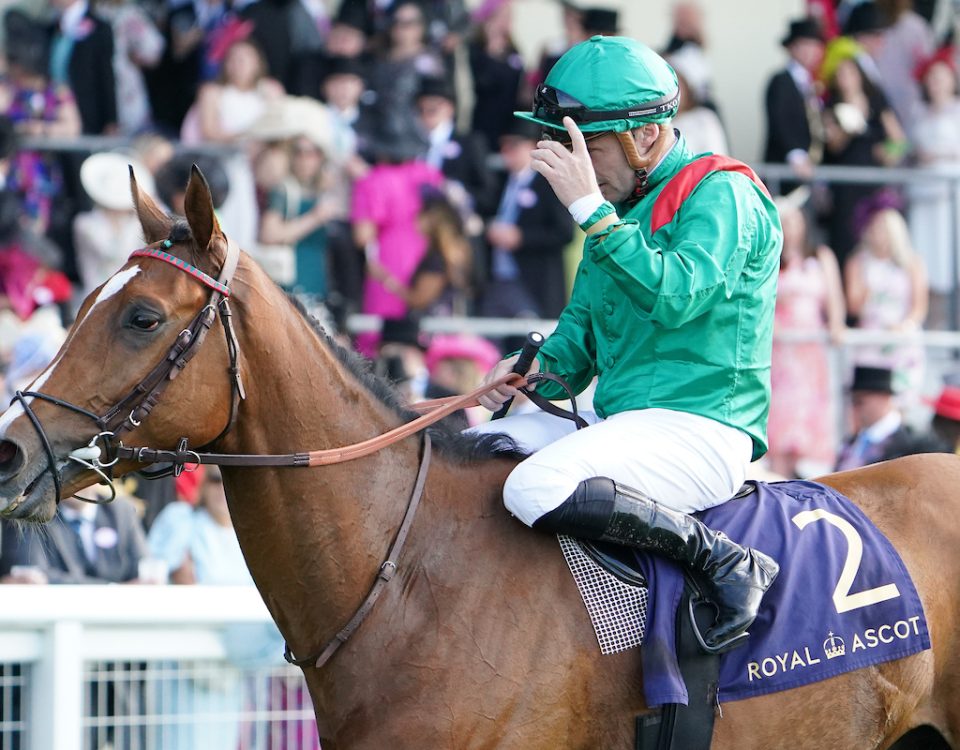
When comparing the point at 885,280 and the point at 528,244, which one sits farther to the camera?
the point at 885,280

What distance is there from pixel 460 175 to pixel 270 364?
246 inches

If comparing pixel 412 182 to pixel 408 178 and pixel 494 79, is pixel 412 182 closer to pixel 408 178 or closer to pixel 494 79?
pixel 408 178

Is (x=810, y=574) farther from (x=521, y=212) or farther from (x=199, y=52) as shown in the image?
(x=199, y=52)

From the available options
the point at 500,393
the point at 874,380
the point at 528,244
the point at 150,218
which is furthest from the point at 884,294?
the point at 150,218

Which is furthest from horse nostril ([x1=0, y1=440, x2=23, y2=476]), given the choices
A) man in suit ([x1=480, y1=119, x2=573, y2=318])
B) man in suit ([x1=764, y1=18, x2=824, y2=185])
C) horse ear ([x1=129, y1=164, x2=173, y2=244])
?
man in suit ([x1=764, y1=18, x2=824, y2=185])

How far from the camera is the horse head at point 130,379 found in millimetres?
3541

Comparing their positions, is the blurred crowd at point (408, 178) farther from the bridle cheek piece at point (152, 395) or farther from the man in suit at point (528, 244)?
the bridle cheek piece at point (152, 395)

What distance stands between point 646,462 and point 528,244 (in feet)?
19.2

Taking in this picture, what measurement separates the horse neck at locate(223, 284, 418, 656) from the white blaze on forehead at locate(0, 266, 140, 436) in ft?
0.96

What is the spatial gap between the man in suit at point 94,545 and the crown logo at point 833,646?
3.16 metres

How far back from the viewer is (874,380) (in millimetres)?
8352

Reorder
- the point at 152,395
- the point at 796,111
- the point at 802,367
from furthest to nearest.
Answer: the point at 796,111 < the point at 802,367 < the point at 152,395

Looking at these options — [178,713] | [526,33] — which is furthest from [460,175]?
[178,713]

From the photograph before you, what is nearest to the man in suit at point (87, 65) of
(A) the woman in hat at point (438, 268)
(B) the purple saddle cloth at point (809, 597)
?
(A) the woman in hat at point (438, 268)
